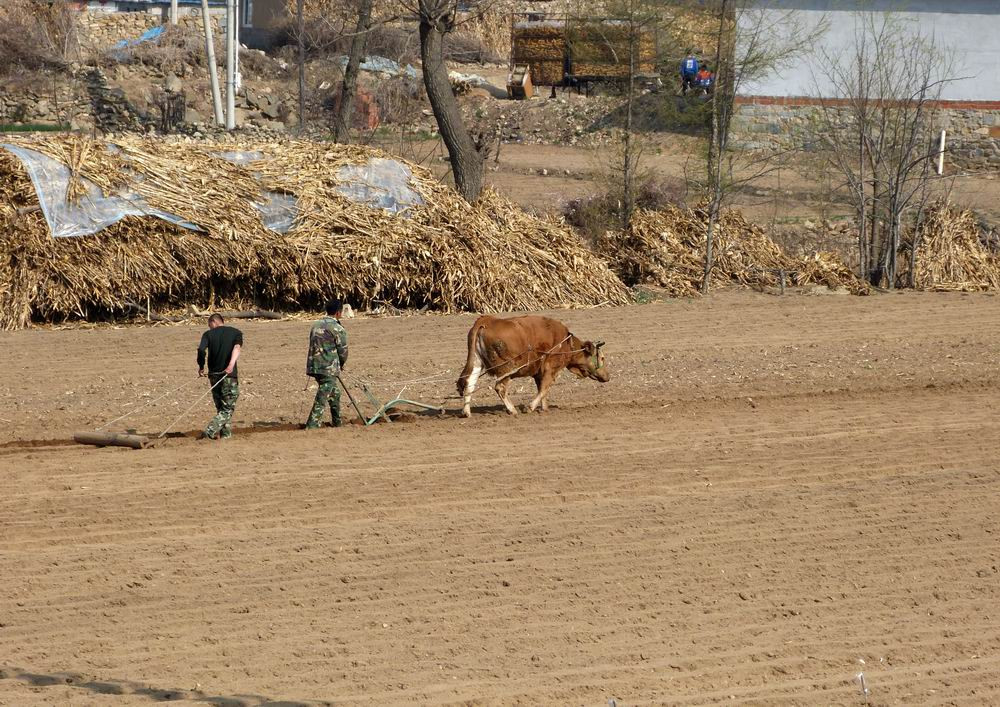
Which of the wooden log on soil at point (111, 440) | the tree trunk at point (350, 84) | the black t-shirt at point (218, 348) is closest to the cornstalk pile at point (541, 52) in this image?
the tree trunk at point (350, 84)

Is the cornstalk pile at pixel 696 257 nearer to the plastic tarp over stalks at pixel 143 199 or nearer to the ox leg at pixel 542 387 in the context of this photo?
the plastic tarp over stalks at pixel 143 199

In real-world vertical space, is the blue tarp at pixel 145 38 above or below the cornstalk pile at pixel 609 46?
above

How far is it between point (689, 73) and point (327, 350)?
74.5ft

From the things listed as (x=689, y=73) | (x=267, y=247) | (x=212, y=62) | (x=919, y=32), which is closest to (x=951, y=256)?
(x=919, y=32)

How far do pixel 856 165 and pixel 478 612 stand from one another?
81.3 feet

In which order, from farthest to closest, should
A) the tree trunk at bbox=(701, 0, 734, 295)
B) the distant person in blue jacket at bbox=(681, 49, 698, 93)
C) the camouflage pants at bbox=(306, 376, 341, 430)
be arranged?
1. the distant person in blue jacket at bbox=(681, 49, 698, 93)
2. the tree trunk at bbox=(701, 0, 734, 295)
3. the camouflage pants at bbox=(306, 376, 341, 430)

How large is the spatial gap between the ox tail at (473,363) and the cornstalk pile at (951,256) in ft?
47.2

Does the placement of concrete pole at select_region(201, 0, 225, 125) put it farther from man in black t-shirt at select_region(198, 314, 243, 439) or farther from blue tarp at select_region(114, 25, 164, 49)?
man in black t-shirt at select_region(198, 314, 243, 439)

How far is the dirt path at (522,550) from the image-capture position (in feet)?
28.2

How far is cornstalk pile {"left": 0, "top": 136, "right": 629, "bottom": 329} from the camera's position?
22.1 meters

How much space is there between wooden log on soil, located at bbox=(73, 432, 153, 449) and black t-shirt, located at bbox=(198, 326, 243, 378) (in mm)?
1097

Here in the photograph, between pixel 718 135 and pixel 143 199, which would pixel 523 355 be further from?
pixel 718 135

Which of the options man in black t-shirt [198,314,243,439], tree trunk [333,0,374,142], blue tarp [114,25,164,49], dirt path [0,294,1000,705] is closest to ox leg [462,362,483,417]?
dirt path [0,294,1000,705]

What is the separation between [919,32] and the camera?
112ft
